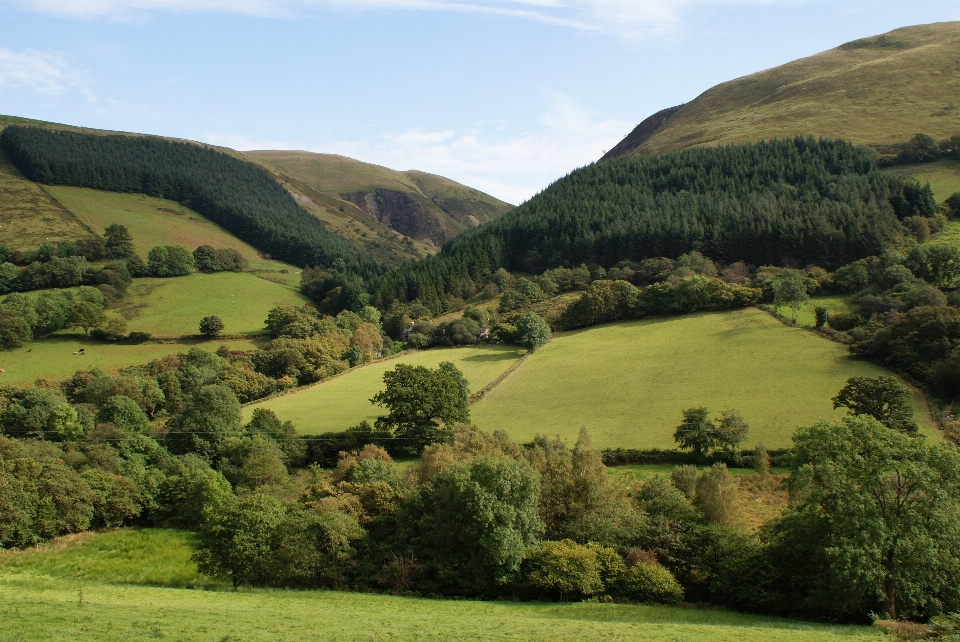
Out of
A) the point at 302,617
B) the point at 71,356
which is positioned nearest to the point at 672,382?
the point at 302,617

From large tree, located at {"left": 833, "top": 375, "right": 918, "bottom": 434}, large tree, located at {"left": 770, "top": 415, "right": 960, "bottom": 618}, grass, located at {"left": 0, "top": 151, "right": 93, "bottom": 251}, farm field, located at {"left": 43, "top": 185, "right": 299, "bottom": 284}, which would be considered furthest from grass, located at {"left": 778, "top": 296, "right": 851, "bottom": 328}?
grass, located at {"left": 0, "top": 151, "right": 93, "bottom": 251}

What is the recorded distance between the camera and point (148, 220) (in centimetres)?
17650

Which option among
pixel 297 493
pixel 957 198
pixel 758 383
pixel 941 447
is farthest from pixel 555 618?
pixel 957 198

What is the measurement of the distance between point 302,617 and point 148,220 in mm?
176708

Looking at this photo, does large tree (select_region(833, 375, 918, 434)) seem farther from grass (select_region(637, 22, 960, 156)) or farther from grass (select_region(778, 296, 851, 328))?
grass (select_region(637, 22, 960, 156))

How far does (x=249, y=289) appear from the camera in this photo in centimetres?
13200

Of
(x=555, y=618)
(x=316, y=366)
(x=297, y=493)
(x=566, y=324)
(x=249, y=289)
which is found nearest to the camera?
(x=555, y=618)

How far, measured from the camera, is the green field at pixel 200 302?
108m

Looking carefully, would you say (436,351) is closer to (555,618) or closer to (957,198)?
(555,618)

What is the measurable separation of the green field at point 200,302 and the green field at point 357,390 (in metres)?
35.2

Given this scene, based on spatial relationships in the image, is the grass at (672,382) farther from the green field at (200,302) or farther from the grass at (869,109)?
the grass at (869,109)

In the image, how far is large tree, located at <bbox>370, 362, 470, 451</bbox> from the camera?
58.8 metres

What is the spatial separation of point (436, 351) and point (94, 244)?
3640 inches

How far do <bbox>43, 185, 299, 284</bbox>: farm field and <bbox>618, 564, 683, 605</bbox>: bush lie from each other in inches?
5208
